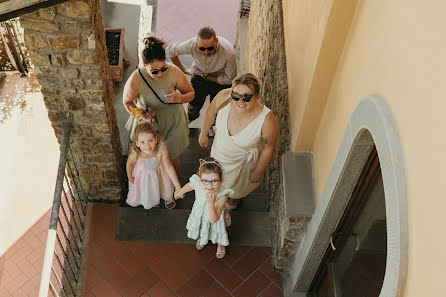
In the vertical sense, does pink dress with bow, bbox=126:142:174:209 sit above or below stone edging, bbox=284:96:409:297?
below

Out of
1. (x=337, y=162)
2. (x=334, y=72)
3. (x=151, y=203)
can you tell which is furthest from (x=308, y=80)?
(x=151, y=203)

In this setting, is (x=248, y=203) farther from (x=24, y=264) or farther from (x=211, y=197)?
(x=24, y=264)

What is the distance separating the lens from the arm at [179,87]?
4855 mm

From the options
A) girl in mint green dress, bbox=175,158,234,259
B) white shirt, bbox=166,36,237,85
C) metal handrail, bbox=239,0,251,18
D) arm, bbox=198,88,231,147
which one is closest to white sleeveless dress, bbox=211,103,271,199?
arm, bbox=198,88,231,147

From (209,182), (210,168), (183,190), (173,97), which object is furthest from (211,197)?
(173,97)

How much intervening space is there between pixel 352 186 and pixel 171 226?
98.0 inches

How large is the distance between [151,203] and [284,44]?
2236mm

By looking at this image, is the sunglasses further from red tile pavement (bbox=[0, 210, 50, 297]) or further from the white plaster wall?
the white plaster wall

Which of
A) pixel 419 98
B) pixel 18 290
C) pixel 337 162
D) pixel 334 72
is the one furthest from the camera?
pixel 18 290

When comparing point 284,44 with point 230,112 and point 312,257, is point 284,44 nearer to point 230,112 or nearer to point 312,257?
point 230,112

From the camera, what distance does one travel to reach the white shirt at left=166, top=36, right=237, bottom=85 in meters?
5.93

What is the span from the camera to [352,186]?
3314 mm

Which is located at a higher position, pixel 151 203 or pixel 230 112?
pixel 230 112

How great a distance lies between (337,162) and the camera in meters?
3.24
